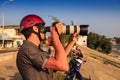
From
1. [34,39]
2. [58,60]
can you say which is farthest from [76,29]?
[58,60]

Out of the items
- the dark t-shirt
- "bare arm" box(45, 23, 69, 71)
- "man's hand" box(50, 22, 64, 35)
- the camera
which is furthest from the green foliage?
"bare arm" box(45, 23, 69, 71)

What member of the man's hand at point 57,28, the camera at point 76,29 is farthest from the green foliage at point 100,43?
the man's hand at point 57,28

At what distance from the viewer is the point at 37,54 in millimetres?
3756

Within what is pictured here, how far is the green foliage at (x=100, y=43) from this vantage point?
9531 centimetres

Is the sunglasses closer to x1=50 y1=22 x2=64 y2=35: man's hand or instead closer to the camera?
x1=50 y1=22 x2=64 y2=35: man's hand

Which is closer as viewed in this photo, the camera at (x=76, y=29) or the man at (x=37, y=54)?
the man at (x=37, y=54)

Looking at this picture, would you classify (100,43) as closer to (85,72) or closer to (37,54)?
(85,72)

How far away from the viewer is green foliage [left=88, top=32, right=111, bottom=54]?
95312 mm

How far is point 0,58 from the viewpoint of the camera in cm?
2252

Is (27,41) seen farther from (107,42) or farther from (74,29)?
(107,42)

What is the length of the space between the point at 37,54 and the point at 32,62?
12 cm

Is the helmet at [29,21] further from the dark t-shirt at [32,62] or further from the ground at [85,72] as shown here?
the ground at [85,72]

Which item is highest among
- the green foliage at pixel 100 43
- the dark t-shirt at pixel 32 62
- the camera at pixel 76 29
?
the camera at pixel 76 29

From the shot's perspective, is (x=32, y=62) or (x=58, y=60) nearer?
(x=58, y=60)
